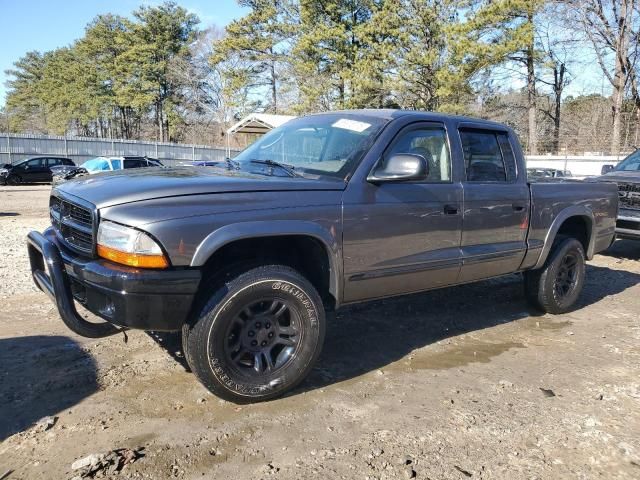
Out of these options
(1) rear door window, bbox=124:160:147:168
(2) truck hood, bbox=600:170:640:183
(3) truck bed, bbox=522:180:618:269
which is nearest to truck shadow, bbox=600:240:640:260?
(2) truck hood, bbox=600:170:640:183

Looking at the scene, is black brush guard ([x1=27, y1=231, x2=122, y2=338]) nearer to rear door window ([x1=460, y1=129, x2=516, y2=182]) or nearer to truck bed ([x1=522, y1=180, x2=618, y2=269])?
rear door window ([x1=460, y1=129, x2=516, y2=182])

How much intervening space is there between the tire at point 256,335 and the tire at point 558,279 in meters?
2.90

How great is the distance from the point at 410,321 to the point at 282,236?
228 cm

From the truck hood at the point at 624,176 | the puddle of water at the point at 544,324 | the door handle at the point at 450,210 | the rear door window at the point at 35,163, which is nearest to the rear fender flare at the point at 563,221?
the puddle of water at the point at 544,324

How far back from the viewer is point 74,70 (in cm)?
5488

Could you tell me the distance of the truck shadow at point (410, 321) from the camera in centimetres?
402

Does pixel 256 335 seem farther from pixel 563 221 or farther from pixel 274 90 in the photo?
pixel 274 90

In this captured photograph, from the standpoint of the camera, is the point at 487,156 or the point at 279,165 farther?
the point at 487,156

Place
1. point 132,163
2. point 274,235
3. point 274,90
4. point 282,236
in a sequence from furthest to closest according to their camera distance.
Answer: point 274,90 < point 132,163 < point 282,236 < point 274,235

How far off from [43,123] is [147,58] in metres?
26.7

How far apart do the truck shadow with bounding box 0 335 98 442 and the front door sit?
1885mm

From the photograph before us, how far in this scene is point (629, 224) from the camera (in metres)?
8.25

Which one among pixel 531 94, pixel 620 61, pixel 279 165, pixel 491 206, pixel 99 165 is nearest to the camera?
pixel 279 165

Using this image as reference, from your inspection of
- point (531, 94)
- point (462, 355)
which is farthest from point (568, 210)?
point (531, 94)
